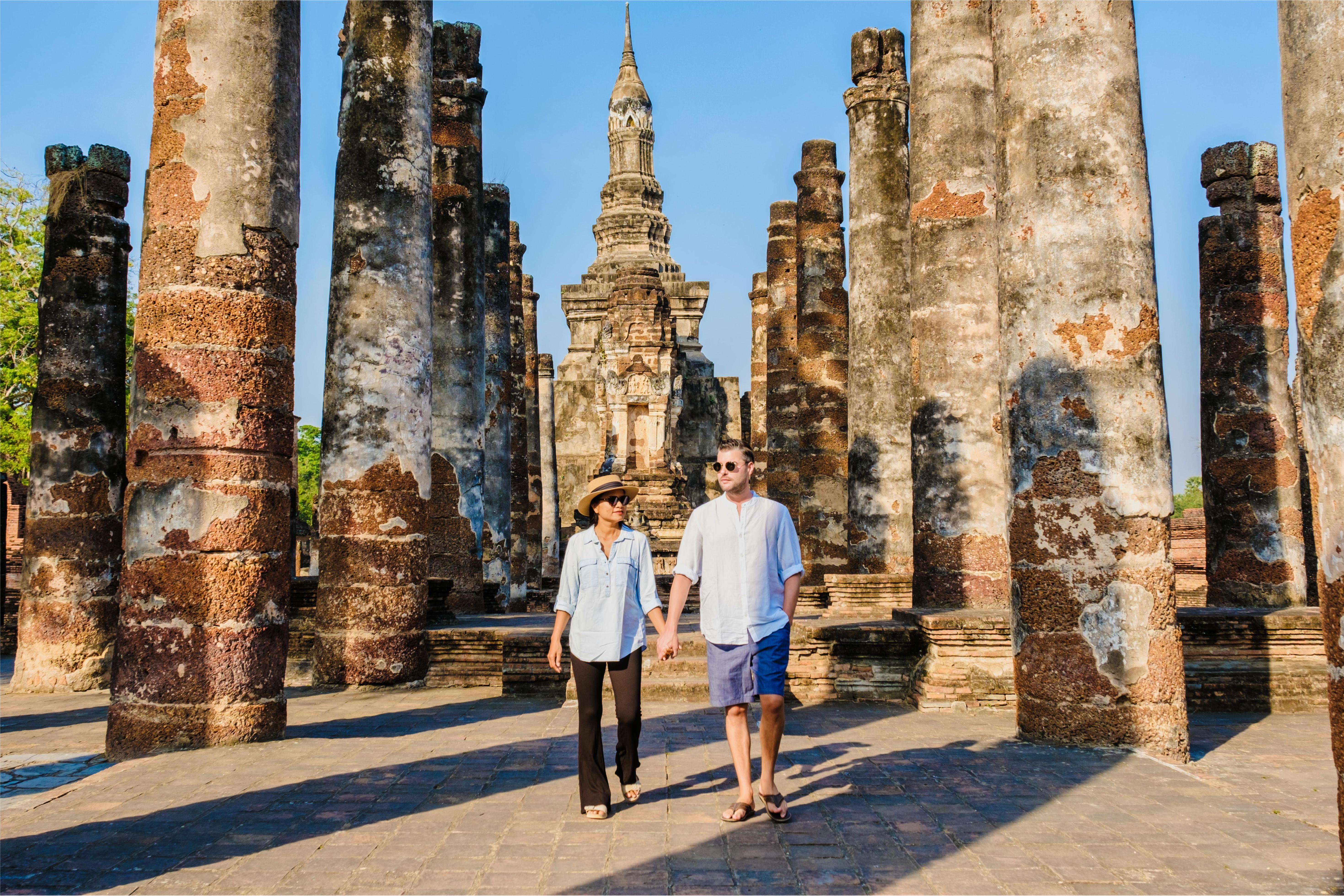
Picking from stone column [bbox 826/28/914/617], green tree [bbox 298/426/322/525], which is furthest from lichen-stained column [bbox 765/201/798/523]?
green tree [bbox 298/426/322/525]

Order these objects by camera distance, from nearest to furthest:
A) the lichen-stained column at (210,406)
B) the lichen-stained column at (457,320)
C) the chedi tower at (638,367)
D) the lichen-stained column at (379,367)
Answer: the lichen-stained column at (210,406), the lichen-stained column at (379,367), the lichen-stained column at (457,320), the chedi tower at (638,367)

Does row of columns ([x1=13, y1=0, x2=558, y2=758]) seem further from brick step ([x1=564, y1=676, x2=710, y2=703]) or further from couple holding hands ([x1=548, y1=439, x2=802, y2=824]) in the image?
couple holding hands ([x1=548, y1=439, x2=802, y2=824])

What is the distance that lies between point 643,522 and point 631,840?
1766cm

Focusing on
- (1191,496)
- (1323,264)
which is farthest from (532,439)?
(1191,496)

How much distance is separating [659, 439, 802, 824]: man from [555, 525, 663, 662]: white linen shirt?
20 cm

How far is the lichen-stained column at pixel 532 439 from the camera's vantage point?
2558 cm

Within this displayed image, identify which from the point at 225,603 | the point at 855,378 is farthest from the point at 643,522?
the point at 225,603

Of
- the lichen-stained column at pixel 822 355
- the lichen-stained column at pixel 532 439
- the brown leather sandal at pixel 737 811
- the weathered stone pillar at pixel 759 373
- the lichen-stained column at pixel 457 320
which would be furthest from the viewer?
the weathered stone pillar at pixel 759 373

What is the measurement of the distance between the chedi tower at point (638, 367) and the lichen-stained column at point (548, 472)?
2.86ft

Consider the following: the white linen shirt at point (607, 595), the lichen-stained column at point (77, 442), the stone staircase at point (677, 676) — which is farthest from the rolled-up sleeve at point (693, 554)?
the lichen-stained column at point (77, 442)

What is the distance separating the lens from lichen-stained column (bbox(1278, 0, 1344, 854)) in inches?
138

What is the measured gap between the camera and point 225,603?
6.40m

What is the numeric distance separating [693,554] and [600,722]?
866mm

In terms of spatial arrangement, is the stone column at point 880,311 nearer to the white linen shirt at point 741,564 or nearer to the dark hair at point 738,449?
the dark hair at point 738,449
